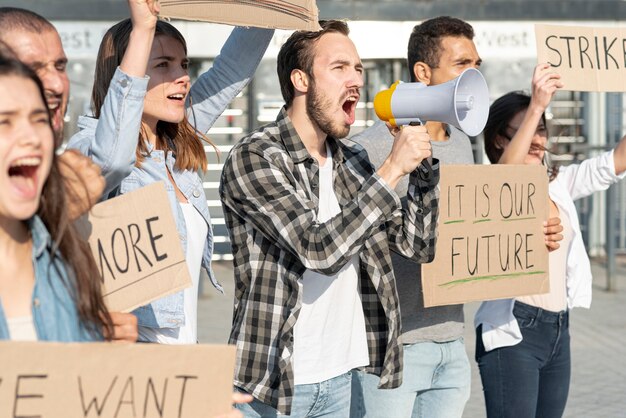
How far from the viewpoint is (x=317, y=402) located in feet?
11.6

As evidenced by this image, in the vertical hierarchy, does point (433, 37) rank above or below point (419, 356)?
above

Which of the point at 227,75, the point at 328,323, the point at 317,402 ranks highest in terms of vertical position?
the point at 227,75

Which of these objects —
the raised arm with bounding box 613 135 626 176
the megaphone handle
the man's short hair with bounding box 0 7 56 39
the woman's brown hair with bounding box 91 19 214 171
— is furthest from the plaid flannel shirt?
the raised arm with bounding box 613 135 626 176

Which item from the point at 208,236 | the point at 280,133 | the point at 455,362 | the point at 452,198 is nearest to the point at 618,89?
the point at 452,198

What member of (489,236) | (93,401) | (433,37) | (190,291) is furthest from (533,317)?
(93,401)

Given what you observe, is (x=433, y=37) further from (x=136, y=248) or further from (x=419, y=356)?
(x=136, y=248)

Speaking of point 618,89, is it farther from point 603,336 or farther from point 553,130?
point 553,130

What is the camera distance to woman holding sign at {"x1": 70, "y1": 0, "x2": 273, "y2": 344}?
285cm

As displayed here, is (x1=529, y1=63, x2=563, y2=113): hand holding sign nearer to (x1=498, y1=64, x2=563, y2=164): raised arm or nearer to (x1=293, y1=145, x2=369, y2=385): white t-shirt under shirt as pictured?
(x1=498, y1=64, x2=563, y2=164): raised arm

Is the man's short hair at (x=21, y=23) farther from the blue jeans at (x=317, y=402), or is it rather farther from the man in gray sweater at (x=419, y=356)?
the man in gray sweater at (x=419, y=356)

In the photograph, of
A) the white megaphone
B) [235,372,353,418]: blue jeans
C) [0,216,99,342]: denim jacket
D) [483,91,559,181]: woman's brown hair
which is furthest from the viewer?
[483,91,559,181]: woman's brown hair

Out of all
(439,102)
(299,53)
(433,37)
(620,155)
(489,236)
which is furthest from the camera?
(620,155)

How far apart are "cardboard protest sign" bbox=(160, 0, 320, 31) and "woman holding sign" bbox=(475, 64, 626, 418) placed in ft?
4.08

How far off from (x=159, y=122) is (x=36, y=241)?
1226 millimetres
